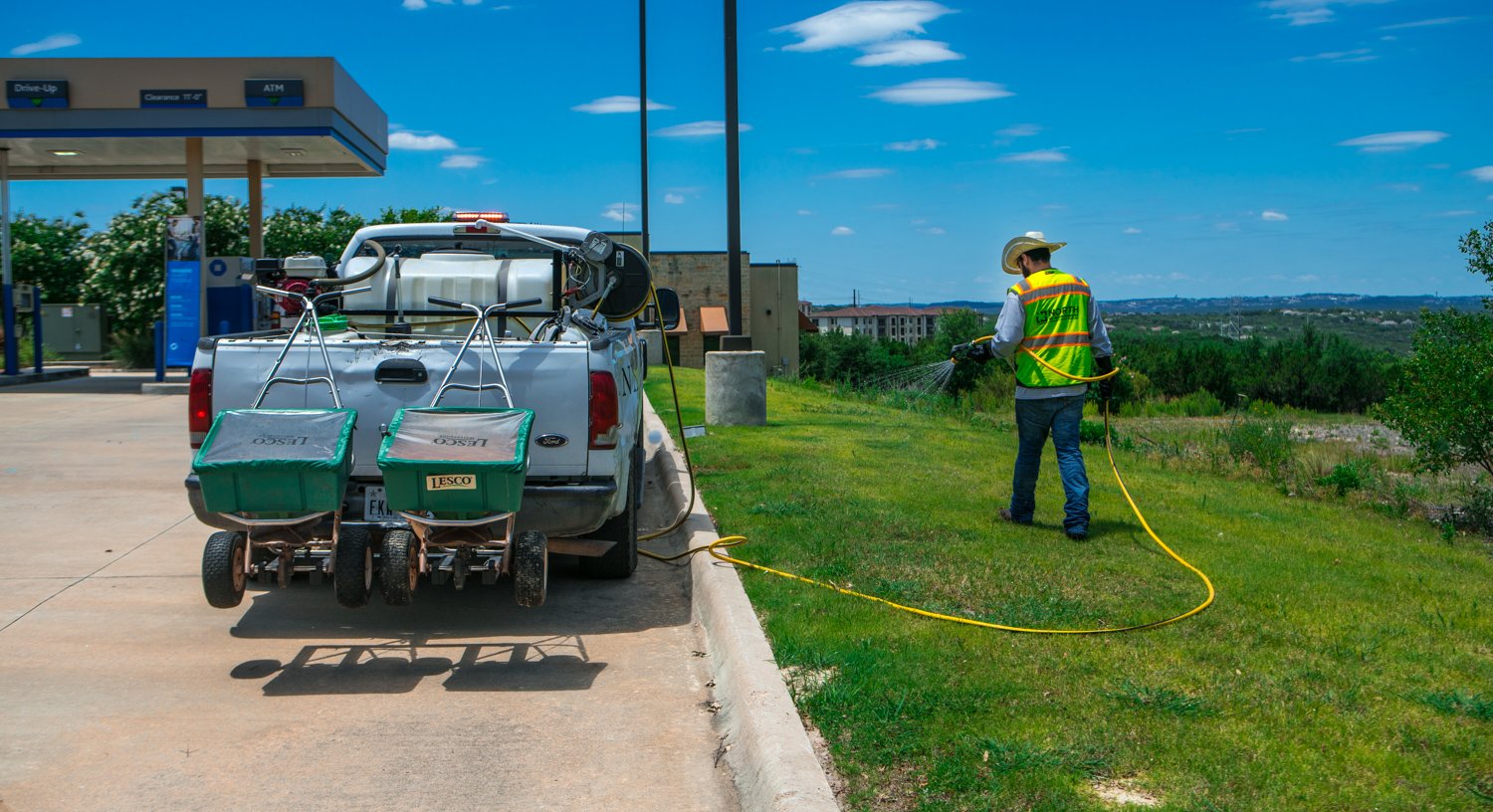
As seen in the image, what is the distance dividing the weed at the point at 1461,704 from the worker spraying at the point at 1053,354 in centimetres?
306

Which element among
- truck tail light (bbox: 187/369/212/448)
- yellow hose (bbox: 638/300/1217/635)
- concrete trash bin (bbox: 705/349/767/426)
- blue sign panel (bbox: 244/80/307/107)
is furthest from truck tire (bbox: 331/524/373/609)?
blue sign panel (bbox: 244/80/307/107)

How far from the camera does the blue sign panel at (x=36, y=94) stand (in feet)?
72.6

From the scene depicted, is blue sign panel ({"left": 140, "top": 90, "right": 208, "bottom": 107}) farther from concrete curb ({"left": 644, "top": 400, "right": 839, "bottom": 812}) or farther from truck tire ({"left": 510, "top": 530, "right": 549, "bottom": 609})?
truck tire ({"left": 510, "top": 530, "right": 549, "bottom": 609})

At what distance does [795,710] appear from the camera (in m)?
4.72

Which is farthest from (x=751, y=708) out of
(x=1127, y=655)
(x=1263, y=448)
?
(x=1263, y=448)

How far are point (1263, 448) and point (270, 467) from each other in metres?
13.2

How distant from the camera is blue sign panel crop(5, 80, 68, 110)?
72.6 ft

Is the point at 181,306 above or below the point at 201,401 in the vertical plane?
above

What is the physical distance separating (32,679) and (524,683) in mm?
2160

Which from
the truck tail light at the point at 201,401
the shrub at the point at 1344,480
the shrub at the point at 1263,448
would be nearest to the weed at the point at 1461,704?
the truck tail light at the point at 201,401

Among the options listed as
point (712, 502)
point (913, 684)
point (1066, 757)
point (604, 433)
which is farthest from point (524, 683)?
point (712, 502)

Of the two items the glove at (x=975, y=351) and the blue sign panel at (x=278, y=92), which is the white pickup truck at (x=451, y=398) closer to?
the glove at (x=975, y=351)

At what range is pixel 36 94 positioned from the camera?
873 inches

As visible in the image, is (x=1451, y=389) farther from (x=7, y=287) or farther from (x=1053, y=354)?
(x=7, y=287)
